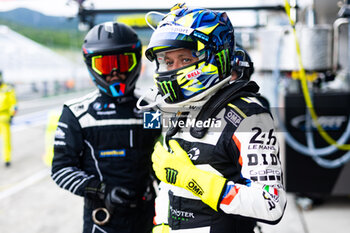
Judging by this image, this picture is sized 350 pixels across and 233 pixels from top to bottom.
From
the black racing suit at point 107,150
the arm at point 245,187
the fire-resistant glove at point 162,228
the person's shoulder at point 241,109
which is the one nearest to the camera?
the arm at point 245,187

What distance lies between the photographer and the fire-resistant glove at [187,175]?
136 cm

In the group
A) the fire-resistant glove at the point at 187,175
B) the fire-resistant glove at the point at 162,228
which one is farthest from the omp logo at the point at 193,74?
the fire-resistant glove at the point at 162,228

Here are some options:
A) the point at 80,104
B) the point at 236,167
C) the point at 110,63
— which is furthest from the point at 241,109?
the point at 80,104

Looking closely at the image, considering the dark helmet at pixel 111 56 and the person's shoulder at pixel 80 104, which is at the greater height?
the dark helmet at pixel 111 56

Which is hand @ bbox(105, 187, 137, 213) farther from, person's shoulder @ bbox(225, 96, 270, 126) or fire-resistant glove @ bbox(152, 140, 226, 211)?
person's shoulder @ bbox(225, 96, 270, 126)

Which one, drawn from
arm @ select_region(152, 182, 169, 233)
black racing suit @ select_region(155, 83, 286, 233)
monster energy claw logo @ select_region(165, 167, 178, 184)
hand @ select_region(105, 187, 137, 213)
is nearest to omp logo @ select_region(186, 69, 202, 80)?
black racing suit @ select_region(155, 83, 286, 233)

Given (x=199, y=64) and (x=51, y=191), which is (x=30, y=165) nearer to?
(x=51, y=191)

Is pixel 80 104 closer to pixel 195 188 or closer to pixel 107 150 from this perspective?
pixel 107 150

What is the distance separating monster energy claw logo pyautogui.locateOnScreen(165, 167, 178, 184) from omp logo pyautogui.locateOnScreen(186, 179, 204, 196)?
3.2 inches

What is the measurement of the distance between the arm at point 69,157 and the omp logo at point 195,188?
84cm

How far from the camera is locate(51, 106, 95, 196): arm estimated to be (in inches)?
80.6

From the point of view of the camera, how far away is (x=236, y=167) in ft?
4.87

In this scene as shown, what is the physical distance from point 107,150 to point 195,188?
94 centimetres

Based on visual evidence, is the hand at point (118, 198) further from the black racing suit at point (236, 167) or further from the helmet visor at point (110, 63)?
the helmet visor at point (110, 63)
